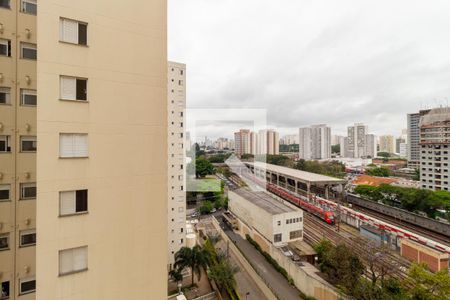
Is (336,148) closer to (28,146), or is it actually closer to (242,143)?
(242,143)

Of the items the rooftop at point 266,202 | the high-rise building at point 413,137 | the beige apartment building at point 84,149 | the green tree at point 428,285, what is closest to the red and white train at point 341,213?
the rooftop at point 266,202

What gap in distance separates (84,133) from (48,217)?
0.89 meters

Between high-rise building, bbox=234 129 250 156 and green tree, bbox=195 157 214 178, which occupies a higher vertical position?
high-rise building, bbox=234 129 250 156

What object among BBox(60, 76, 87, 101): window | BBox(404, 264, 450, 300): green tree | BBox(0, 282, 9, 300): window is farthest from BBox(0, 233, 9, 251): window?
BBox(404, 264, 450, 300): green tree

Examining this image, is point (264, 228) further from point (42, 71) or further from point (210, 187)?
point (42, 71)

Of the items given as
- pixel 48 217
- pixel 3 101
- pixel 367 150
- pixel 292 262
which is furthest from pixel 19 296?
pixel 367 150

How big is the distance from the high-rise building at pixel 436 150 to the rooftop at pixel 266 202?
50.7 ft

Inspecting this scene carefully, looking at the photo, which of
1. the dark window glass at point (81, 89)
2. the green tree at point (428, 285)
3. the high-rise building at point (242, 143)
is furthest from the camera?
the high-rise building at point (242, 143)

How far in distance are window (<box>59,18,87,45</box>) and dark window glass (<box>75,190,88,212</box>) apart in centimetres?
156

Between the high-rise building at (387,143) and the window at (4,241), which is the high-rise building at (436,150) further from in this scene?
the high-rise building at (387,143)

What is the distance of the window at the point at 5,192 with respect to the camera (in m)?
3.01

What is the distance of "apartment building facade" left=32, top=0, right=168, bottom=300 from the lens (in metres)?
2.34

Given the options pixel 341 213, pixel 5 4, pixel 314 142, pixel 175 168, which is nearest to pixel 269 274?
pixel 175 168

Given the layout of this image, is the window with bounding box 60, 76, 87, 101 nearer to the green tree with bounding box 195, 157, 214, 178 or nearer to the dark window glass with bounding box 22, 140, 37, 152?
the dark window glass with bounding box 22, 140, 37, 152
